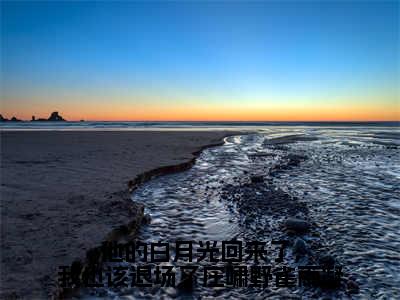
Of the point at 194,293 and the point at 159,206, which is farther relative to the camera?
the point at 159,206

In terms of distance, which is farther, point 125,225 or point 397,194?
point 397,194

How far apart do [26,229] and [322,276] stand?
198 inches

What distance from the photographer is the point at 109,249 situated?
5.21 m

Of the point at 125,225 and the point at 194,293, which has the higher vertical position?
the point at 125,225

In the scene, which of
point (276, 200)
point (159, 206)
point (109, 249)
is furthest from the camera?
point (276, 200)

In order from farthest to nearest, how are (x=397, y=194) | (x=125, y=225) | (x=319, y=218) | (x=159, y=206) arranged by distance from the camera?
(x=397, y=194) → (x=159, y=206) → (x=319, y=218) → (x=125, y=225)

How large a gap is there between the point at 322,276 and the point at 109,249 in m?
3.49

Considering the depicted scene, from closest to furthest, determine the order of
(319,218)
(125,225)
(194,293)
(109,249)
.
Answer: (194,293) < (109,249) < (125,225) < (319,218)

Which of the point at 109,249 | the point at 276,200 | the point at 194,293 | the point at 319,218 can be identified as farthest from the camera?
the point at 276,200

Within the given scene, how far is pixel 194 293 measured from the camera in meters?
4.16

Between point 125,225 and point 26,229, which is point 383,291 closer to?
point 125,225

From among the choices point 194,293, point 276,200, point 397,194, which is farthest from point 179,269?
point 397,194

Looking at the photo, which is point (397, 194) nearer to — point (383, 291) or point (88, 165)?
point (383, 291)

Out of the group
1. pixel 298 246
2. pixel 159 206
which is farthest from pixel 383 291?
pixel 159 206
